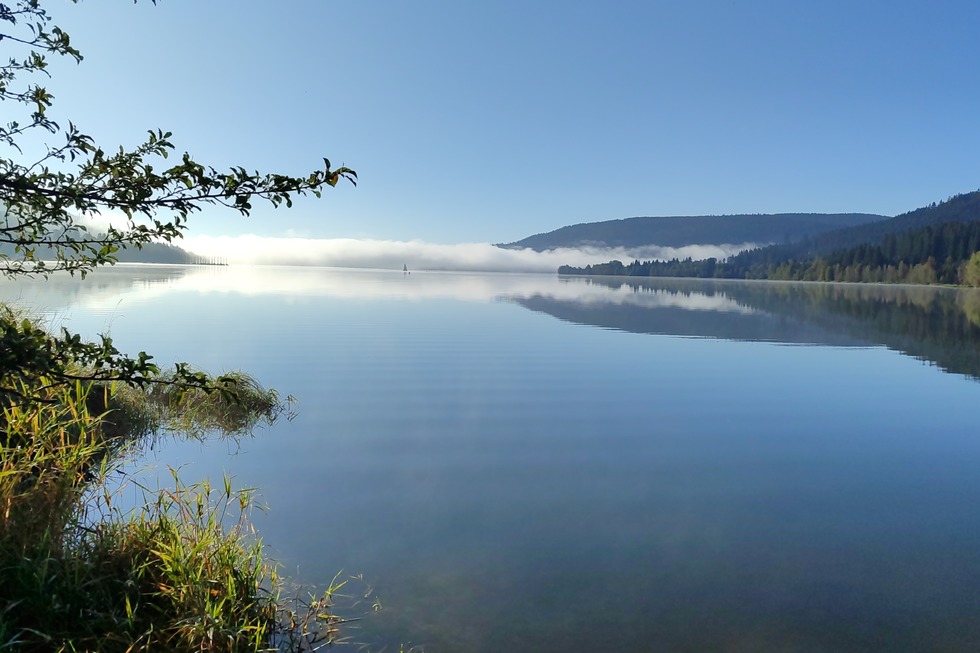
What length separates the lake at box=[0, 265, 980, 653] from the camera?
20.7 feet

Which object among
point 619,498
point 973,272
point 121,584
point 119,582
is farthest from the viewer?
point 973,272

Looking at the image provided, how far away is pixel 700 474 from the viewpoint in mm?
11039

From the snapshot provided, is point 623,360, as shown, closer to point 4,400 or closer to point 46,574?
point 4,400

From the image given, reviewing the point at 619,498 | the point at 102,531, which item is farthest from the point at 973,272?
the point at 102,531

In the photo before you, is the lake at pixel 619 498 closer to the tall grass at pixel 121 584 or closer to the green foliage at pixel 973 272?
the tall grass at pixel 121 584

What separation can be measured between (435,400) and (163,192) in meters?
12.5

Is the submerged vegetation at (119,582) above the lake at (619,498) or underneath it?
above

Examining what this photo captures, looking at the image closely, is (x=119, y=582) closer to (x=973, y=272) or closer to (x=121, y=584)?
(x=121, y=584)

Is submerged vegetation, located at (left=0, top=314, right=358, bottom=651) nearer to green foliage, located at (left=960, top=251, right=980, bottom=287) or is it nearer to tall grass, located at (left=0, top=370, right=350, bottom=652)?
tall grass, located at (left=0, top=370, right=350, bottom=652)

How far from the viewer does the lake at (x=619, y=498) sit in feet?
20.7

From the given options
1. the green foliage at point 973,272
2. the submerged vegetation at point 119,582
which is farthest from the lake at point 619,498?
the green foliage at point 973,272

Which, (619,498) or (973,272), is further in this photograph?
(973,272)

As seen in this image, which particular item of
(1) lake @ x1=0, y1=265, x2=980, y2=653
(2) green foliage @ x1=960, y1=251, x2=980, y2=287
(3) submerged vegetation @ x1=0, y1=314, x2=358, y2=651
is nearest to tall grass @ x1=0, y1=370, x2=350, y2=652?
Answer: (3) submerged vegetation @ x1=0, y1=314, x2=358, y2=651

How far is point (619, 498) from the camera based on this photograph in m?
9.66
